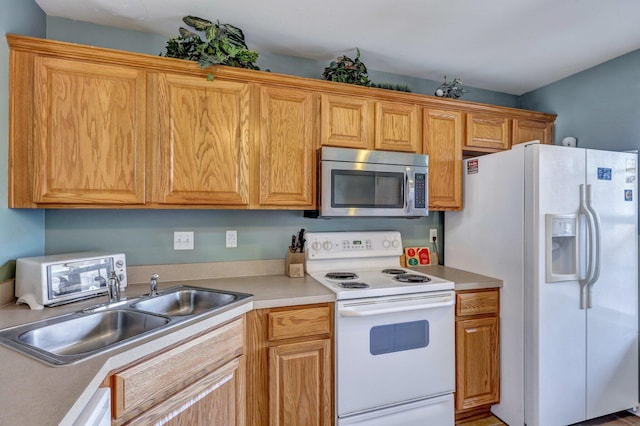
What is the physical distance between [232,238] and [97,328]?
91cm

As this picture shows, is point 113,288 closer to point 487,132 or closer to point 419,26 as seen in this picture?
point 419,26

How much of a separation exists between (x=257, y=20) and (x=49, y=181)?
1.40 meters

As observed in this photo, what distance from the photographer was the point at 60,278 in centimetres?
145

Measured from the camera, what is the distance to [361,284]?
73.5 inches

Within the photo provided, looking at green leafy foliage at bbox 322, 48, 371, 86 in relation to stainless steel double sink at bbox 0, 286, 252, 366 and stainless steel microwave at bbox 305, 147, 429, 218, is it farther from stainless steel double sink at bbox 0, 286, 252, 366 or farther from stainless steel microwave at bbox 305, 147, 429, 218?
stainless steel double sink at bbox 0, 286, 252, 366

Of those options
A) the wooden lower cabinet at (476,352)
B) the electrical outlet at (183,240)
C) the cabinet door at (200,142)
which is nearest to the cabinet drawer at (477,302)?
the wooden lower cabinet at (476,352)

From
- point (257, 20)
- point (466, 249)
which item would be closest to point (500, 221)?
point (466, 249)

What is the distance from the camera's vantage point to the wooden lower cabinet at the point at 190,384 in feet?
3.45

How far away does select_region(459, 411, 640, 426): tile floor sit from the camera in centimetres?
203

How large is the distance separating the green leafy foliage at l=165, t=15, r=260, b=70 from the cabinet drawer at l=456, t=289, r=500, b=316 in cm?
200

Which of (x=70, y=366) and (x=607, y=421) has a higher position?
(x=70, y=366)

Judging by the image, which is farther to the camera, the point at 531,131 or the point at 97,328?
the point at 531,131

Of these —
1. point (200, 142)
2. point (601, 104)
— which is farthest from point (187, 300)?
point (601, 104)

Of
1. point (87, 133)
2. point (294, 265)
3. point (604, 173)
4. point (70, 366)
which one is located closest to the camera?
point (70, 366)
